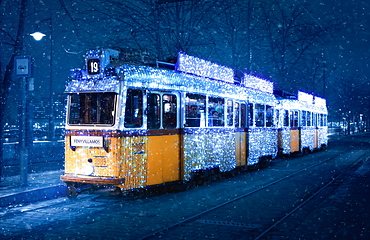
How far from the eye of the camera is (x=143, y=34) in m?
18.2

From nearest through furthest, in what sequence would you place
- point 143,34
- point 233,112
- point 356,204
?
point 356,204 → point 233,112 → point 143,34

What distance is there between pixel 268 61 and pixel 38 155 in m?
18.3

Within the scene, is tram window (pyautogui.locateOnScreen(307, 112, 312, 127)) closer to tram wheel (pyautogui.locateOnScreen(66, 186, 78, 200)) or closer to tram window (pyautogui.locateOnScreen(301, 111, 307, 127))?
tram window (pyautogui.locateOnScreen(301, 111, 307, 127))

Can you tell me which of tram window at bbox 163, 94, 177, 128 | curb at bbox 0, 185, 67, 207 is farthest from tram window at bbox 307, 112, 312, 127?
curb at bbox 0, 185, 67, 207

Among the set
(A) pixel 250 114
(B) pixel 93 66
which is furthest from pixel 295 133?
(B) pixel 93 66

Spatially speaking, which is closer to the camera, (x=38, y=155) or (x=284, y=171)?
(x=284, y=171)

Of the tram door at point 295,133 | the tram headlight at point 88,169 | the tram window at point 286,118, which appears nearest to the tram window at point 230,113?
the tram headlight at point 88,169

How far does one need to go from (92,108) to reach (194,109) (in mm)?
2982

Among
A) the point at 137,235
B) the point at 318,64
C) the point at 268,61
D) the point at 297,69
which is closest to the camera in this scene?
the point at 137,235

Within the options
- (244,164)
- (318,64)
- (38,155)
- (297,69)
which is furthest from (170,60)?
(318,64)

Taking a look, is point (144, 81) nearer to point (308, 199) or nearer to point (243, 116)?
point (308, 199)

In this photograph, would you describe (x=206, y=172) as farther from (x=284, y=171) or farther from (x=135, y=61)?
(x=284, y=171)

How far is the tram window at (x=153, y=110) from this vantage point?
950 centimetres

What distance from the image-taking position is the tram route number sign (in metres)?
8.82
